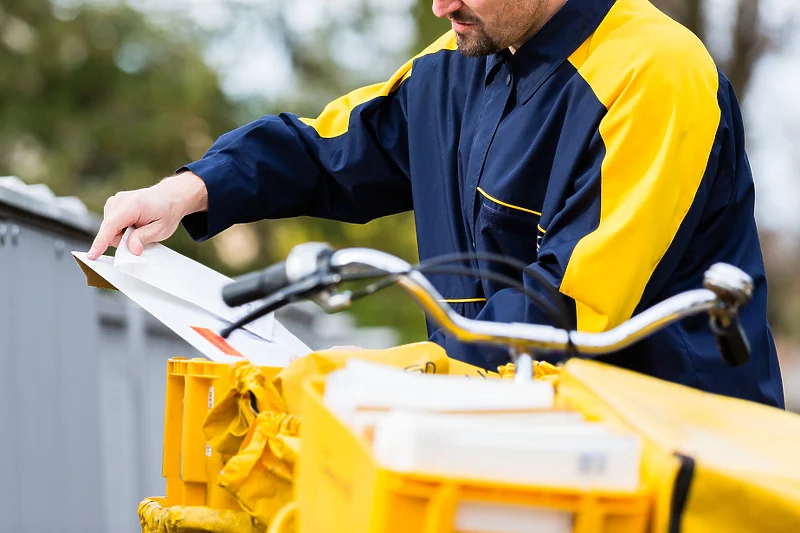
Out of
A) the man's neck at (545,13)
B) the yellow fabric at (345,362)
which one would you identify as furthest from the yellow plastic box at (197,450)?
the man's neck at (545,13)

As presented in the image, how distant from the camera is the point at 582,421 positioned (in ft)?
4.71

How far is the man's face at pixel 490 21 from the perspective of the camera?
8.29 ft

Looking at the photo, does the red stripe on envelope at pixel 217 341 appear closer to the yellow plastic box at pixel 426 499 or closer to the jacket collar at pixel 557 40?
the yellow plastic box at pixel 426 499

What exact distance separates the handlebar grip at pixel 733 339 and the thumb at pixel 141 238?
1288 mm

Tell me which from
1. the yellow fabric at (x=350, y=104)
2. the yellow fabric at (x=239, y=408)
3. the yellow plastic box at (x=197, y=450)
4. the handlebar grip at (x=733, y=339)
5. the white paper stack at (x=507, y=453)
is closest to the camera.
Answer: the white paper stack at (x=507, y=453)

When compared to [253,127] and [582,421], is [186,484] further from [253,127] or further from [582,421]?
[253,127]

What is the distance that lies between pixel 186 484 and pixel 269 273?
2.35ft

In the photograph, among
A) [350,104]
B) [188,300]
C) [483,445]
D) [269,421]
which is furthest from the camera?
[350,104]

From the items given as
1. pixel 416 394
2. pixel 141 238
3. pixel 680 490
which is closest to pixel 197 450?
pixel 141 238

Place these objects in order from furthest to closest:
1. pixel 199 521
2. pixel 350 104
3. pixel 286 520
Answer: pixel 350 104, pixel 199 521, pixel 286 520

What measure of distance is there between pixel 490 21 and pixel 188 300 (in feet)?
3.08

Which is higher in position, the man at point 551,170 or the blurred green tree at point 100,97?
the blurred green tree at point 100,97

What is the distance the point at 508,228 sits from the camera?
2.46 meters

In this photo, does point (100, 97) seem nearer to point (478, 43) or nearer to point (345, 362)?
point (478, 43)
